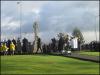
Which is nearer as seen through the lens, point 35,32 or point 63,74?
Result: point 63,74

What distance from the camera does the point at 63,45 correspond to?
54594 mm

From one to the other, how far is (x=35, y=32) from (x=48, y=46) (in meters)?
8.32

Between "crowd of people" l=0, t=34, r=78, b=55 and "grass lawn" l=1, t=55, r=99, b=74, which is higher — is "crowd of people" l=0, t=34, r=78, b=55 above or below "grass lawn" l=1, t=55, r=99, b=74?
above

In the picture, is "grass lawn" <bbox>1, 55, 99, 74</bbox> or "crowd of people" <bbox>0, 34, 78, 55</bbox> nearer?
"grass lawn" <bbox>1, 55, 99, 74</bbox>

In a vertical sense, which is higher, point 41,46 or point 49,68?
point 41,46

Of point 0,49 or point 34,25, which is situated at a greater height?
point 34,25

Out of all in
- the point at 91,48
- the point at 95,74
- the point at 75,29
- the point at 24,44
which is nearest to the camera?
the point at 95,74

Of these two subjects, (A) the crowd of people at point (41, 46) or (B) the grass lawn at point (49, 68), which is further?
(A) the crowd of people at point (41, 46)

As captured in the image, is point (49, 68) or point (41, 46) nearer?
point (49, 68)

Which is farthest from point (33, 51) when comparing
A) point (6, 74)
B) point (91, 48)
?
point (6, 74)

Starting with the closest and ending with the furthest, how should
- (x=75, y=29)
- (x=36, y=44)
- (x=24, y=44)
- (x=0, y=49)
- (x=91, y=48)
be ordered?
1. (x=0, y=49)
2. (x=24, y=44)
3. (x=36, y=44)
4. (x=91, y=48)
5. (x=75, y=29)

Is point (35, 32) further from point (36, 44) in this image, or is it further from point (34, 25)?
point (36, 44)

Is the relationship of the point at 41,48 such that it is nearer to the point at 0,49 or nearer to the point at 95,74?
the point at 0,49

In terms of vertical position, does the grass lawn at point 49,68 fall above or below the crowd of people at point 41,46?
below
